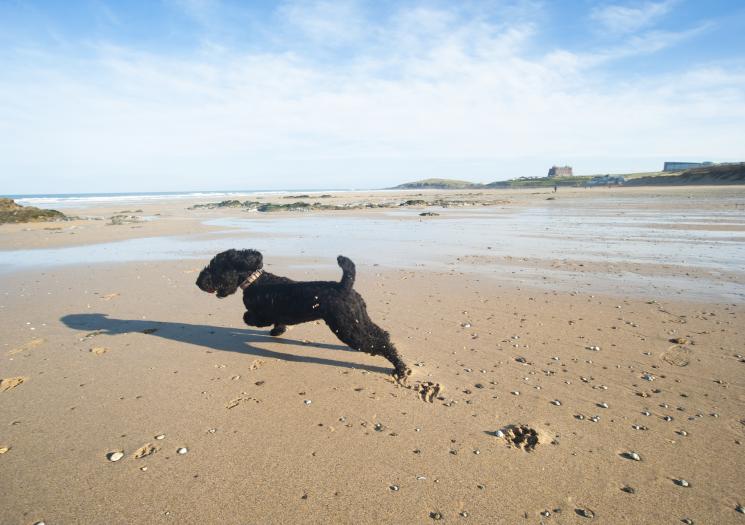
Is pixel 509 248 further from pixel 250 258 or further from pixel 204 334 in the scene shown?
pixel 204 334

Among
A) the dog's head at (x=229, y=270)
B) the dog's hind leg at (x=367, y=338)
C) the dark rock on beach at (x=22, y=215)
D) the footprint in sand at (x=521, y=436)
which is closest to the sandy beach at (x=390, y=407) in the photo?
the footprint in sand at (x=521, y=436)

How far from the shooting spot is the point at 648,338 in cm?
541

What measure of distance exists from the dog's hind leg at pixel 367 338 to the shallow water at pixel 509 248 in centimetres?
504

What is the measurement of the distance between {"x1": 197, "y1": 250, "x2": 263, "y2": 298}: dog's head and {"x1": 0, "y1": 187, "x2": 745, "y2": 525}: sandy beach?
2.54 feet

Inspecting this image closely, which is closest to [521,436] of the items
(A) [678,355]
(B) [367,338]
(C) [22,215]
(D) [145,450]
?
(B) [367,338]

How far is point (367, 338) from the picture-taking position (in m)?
4.50

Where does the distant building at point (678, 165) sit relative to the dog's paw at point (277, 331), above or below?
above

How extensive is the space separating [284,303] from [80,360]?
2.49 metres

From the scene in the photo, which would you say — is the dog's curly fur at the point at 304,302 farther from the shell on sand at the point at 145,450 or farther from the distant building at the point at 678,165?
the distant building at the point at 678,165

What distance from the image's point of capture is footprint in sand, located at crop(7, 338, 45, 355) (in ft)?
16.8

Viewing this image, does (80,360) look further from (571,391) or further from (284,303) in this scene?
(571,391)

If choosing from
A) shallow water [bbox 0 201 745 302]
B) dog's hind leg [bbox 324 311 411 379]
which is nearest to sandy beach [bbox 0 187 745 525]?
dog's hind leg [bbox 324 311 411 379]

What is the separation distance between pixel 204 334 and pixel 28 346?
6.84 feet

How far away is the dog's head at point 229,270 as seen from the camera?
5289 mm
